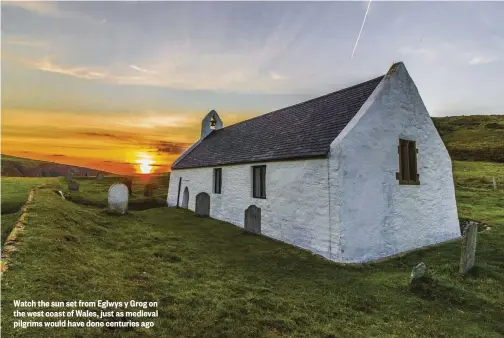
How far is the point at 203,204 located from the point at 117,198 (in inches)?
228

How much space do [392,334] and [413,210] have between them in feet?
26.7

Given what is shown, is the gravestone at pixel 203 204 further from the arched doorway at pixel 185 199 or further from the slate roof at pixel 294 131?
the arched doorway at pixel 185 199

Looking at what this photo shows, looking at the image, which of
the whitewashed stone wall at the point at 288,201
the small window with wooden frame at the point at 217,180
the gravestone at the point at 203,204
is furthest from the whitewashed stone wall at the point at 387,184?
the gravestone at the point at 203,204

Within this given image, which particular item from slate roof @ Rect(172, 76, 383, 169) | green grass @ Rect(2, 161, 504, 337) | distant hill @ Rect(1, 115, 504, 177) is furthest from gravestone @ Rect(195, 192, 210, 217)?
distant hill @ Rect(1, 115, 504, 177)

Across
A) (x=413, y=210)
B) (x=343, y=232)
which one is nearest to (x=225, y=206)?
(x=343, y=232)

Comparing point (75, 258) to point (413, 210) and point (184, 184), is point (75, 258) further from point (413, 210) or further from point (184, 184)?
point (184, 184)

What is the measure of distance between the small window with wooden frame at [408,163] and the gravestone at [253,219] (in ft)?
22.8

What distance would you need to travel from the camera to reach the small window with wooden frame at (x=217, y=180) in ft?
62.0

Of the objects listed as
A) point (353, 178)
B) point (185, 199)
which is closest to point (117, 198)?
point (185, 199)

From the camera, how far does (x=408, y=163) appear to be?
1275cm

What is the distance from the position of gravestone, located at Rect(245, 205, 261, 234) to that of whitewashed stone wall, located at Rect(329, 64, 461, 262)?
16.0 ft

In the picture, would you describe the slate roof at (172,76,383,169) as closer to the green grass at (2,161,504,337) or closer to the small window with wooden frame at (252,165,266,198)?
the small window with wooden frame at (252,165,266,198)

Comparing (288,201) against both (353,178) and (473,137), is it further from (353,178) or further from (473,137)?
(473,137)

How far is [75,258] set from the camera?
7422 mm
